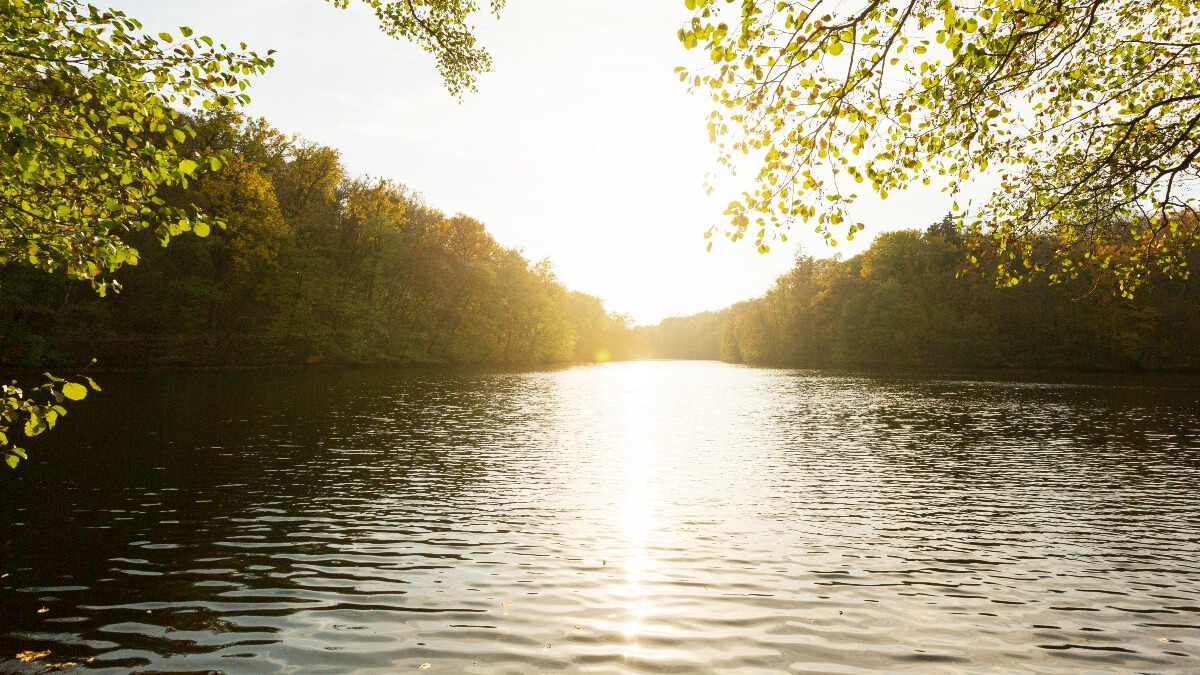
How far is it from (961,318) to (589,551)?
10519 cm

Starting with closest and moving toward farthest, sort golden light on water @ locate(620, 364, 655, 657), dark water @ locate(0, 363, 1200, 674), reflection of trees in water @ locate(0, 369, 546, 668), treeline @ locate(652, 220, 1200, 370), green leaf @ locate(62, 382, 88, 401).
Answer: green leaf @ locate(62, 382, 88, 401) < dark water @ locate(0, 363, 1200, 674) < reflection of trees in water @ locate(0, 369, 546, 668) < golden light on water @ locate(620, 364, 655, 657) < treeline @ locate(652, 220, 1200, 370)

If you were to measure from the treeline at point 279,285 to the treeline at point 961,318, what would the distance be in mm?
64575

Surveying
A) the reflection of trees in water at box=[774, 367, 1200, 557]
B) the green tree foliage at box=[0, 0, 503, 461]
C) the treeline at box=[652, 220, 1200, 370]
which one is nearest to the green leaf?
the green tree foliage at box=[0, 0, 503, 461]

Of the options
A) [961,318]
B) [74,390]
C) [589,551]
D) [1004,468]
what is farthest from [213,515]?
[961,318]

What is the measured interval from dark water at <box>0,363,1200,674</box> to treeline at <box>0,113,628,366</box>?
2570 centimetres

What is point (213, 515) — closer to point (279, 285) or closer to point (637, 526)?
point (637, 526)

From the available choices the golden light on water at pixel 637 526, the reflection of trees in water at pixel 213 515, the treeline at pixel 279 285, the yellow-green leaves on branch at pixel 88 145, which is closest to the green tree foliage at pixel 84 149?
the yellow-green leaves on branch at pixel 88 145

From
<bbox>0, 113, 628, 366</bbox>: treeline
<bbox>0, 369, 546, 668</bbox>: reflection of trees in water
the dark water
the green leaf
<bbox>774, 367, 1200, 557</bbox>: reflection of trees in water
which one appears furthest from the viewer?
<bbox>0, 113, 628, 366</bbox>: treeline

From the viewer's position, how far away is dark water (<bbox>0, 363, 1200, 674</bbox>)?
8648 millimetres

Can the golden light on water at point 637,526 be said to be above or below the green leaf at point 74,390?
below

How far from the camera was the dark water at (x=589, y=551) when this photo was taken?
340 inches

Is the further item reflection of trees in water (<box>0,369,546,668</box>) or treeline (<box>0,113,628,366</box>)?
treeline (<box>0,113,628,366</box>)

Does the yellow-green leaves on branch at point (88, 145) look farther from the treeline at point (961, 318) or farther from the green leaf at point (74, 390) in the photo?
the treeline at point (961, 318)

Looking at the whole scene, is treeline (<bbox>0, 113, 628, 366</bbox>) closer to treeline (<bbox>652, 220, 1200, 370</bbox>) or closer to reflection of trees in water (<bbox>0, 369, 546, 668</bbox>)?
reflection of trees in water (<bbox>0, 369, 546, 668</bbox>)
